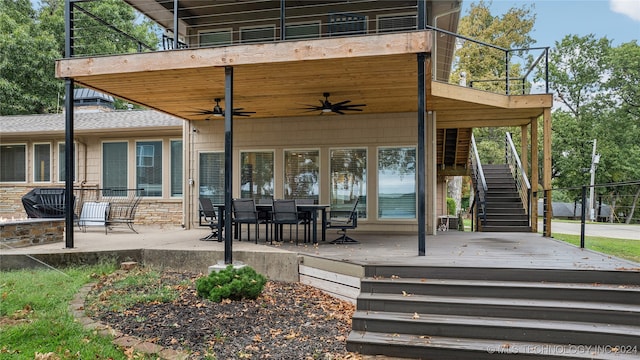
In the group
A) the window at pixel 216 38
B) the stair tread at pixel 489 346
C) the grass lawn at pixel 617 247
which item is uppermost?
the window at pixel 216 38

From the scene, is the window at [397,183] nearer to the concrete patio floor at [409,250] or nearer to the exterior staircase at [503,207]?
the concrete patio floor at [409,250]

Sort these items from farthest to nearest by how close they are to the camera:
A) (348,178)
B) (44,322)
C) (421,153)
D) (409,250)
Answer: (348,178) → (409,250) → (421,153) → (44,322)

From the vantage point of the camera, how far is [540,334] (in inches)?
146

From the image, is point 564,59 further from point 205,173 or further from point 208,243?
point 208,243

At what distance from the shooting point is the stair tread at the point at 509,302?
3.90m

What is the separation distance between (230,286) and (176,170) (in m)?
7.30

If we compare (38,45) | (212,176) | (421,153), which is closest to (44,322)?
(421,153)

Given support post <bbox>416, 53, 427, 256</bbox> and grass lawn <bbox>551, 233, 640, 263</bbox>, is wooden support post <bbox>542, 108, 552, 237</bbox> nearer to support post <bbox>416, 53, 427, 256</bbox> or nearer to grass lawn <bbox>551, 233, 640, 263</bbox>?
grass lawn <bbox>551, 233, 640, 263</bbox>

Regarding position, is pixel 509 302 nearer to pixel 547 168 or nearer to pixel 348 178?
pixel 547 168

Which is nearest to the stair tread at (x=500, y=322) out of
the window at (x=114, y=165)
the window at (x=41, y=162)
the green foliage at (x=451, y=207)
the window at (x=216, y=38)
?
the window at (x=216, y=38)

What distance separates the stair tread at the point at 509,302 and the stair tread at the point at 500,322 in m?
0.14

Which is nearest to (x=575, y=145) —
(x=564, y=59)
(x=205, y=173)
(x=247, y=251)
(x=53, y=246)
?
(x=564, y=59)

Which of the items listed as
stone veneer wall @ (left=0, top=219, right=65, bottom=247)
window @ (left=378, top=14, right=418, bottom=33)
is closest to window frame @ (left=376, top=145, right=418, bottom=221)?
window @ (left=378, top=14, right=418, bottom=33)

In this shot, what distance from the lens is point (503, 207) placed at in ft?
35.3
